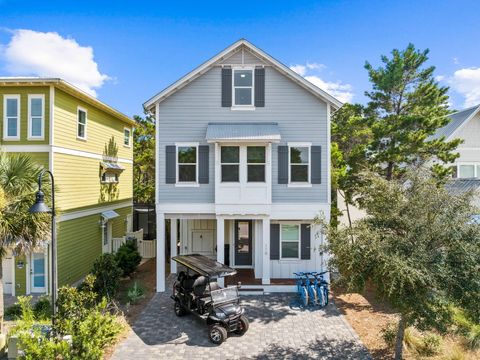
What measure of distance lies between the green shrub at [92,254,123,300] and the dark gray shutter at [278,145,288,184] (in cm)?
762

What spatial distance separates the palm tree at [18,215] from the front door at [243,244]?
8.64 metres

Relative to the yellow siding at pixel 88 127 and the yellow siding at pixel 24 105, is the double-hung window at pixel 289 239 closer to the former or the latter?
the yellow siding at pixel 88 127

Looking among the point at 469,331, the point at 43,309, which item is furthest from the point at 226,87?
the point at 469,331

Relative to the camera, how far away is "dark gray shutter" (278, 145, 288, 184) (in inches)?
513

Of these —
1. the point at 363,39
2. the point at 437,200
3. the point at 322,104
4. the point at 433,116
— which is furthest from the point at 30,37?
the point at 433,116

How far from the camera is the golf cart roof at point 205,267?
354 inches

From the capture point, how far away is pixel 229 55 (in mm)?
12992

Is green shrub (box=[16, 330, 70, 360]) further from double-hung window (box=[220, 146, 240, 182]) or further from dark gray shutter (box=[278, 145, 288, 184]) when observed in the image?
dark gray shutter (box=[278, 145, 288, 184])

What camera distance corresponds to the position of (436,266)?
6.17 meters

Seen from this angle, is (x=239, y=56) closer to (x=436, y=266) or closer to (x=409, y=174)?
(x=409, y=174)

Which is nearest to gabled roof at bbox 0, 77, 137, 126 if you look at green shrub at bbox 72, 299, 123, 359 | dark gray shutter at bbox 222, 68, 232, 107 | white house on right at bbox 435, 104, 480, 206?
dark gray shutter at bbox 222, 68, 232, 107

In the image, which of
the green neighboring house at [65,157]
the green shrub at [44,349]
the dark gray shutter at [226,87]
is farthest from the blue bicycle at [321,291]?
the green neighboring house at [65,157]

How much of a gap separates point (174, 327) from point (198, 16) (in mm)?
13940

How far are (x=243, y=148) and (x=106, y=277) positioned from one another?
7383 mm
